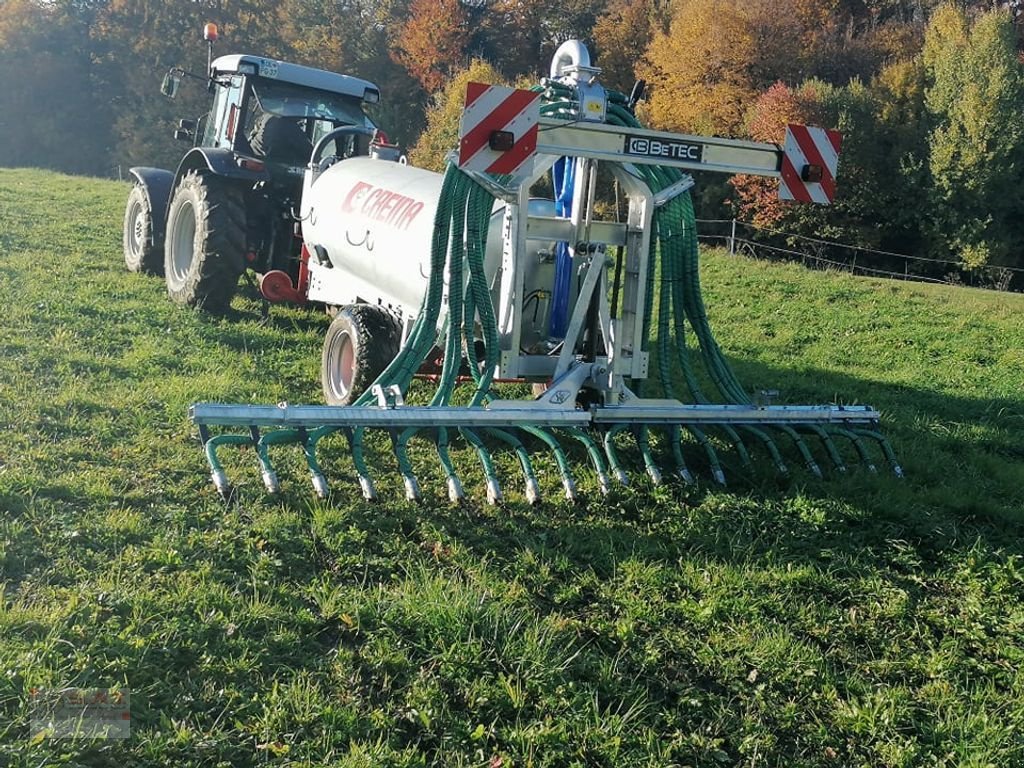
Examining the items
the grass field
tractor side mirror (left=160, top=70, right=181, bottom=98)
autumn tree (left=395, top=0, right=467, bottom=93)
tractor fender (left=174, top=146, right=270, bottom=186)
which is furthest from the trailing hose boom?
autumn tree (left=395, top=0, right=467, bottom=93)

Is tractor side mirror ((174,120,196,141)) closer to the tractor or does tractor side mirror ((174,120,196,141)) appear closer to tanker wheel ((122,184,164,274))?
tanker wheel ((122,184,164,274))

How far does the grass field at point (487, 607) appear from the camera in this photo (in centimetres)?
260

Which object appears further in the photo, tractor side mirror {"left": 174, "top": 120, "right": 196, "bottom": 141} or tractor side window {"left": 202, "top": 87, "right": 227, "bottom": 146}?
tractor side mirror {"left": 174, "top": 120, "right": 196, "bottom": 141}

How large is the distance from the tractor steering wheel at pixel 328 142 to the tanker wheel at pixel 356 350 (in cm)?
202

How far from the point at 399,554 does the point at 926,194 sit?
26.6m

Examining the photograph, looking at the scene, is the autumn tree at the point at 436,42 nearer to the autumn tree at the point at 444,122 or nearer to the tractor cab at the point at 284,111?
the autumn tree at the point at 444,122

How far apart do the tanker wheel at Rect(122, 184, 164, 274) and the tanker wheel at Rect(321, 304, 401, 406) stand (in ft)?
13.9

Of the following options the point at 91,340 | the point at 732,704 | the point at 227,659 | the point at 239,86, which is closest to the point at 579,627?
the point at 732,704

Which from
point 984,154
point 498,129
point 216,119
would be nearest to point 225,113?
point 216,119

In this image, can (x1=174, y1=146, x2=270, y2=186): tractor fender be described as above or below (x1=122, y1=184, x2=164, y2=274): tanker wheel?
above

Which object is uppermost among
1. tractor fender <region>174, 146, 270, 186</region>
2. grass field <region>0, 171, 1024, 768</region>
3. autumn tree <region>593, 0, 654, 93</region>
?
autumn tree <region>593, 0, 654, 93</region>

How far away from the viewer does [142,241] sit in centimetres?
923

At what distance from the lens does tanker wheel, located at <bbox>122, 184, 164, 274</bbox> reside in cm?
910

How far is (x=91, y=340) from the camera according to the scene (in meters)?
6.40
